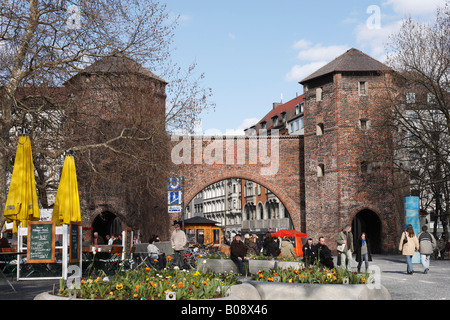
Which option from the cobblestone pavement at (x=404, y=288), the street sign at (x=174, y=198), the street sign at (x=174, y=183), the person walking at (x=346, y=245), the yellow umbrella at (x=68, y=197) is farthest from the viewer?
the street sign at (x=174, y=198)

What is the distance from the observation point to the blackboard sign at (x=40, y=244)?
47.6ft

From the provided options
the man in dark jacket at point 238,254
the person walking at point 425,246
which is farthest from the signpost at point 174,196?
the person walking at point 425,246

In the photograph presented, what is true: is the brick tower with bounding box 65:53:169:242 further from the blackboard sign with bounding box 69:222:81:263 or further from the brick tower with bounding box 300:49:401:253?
the brick tower with bounding box 300:49:401:253

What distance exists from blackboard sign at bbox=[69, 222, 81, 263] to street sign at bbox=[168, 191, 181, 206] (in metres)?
4.96

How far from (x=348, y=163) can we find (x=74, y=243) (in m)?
25.4

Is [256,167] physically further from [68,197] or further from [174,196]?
[68,197]

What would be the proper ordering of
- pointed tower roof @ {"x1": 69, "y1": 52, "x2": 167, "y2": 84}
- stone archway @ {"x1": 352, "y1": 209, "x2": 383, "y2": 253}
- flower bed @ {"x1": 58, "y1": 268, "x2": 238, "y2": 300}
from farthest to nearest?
stone archway @ {"x1": 352, "y1": 209, "x2": 383, "y2": 253} → pointed tower roof @ {"x1": 69, "y1": 52, "x2": 167, "y2": 84} → flower bed @ {"x1": 58, "y1": 268, "x2": 238, "y2": 300}

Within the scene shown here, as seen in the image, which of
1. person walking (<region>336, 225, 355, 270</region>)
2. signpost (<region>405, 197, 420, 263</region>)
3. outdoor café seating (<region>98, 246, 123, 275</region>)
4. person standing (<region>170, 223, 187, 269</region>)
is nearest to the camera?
outdoor café seating (<region>98, 246, 123, 275</region>)

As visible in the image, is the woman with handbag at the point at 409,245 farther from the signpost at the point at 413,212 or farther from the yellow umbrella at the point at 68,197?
the signpost at the point at 413,212

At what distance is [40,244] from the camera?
1456 cm

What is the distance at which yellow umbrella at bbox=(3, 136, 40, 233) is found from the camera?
13062mm

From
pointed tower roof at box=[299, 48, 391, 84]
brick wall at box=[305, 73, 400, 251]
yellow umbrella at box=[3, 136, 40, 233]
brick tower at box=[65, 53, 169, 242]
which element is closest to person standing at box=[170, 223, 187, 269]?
brick tower at box=[65, 53, 169, 242]

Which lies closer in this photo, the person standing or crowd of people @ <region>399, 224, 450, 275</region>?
the person standing

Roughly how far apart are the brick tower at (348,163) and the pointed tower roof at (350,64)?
0.06 m
